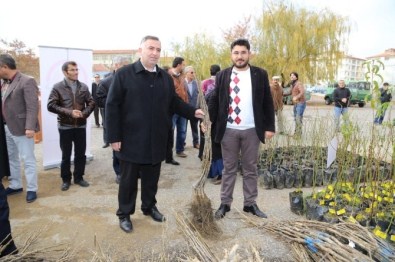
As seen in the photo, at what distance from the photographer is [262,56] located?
19.8 metres

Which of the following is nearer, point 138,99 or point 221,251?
point 221,251

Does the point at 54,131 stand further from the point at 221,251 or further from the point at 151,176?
the point at 221,251

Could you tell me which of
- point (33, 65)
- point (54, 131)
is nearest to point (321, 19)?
point (33, 65)

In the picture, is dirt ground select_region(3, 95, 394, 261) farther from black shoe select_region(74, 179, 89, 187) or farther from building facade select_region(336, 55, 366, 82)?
building facade select_region(336, 55, 366, 82)

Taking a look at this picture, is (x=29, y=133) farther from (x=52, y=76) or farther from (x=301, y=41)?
(x=301, y=41)

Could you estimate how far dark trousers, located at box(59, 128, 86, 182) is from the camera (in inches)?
159

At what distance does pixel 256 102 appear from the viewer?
3.06 meters

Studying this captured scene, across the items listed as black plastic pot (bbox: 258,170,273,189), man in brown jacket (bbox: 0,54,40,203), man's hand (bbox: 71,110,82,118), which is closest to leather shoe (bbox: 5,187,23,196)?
man in brown jacket (bbox: 0,54,40,203)

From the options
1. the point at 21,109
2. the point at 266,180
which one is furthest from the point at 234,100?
the point at 21,109

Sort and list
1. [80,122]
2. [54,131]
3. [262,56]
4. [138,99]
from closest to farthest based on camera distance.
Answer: [138,99] → [80,122] → [54,131] → [262,56]

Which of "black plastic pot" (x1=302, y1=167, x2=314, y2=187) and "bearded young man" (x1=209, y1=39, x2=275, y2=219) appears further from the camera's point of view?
"black plastic pot" (x1=302, y1=167, x2=314, y2=187)

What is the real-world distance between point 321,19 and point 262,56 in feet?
13.3

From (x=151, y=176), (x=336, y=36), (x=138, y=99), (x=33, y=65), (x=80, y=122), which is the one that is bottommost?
(x=151, y=176)

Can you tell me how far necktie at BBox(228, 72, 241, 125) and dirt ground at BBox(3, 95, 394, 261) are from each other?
0.94 metres
